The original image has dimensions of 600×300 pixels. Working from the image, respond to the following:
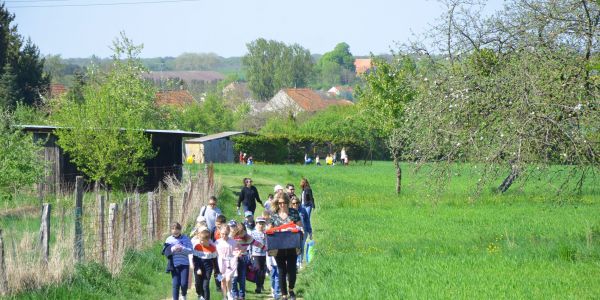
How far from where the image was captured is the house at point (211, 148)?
7444 cm

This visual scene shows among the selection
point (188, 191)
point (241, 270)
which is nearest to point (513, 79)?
point (241, 270)

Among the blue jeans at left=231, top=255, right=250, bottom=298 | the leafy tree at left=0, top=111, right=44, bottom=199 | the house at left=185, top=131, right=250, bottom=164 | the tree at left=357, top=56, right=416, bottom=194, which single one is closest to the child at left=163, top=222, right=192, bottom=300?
the blue jeans at left=231, top=255, right=250, bottom=298

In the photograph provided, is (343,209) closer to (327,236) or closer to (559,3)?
(327,236)

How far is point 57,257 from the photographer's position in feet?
50.3

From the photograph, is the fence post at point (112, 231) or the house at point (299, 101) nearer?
the fence post at point (112, 231)

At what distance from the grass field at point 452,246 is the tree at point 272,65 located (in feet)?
393

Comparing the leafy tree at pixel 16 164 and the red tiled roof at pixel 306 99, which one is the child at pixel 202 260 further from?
the red tiled roof at pixel 306 99

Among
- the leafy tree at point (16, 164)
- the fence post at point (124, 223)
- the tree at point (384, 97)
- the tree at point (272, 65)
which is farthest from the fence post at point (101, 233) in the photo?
the tree at point (272, 65)

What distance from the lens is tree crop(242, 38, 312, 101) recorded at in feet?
526

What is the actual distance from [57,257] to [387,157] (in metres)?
77.4

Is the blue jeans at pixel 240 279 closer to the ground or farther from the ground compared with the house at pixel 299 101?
closer to the ground

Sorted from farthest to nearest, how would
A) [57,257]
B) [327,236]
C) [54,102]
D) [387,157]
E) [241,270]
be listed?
[387,157], [54,102], [327,236], [241,270], [57,257]

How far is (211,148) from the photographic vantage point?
76.2 metres

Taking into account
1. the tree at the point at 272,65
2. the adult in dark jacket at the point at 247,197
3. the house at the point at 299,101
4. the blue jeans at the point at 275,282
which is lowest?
the blue jeans at the point at 275,282
